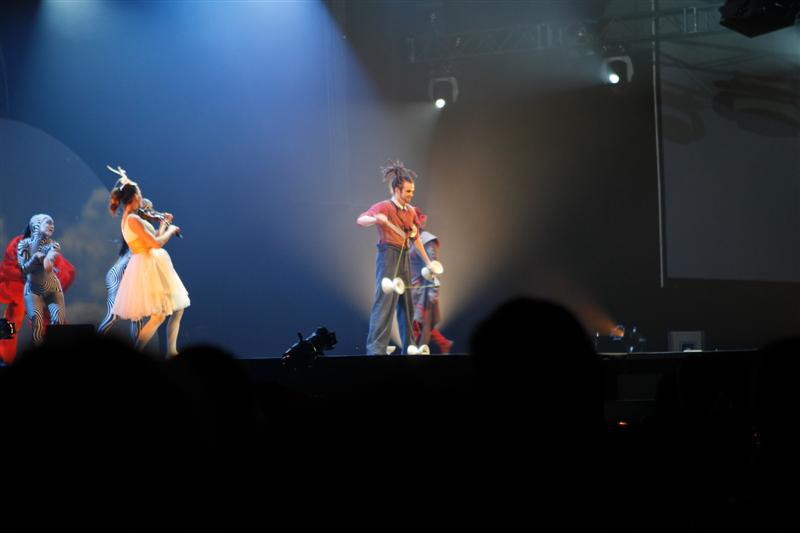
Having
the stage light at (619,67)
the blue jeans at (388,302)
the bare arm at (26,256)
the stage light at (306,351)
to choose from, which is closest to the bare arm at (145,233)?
the bare arm at (26,256)

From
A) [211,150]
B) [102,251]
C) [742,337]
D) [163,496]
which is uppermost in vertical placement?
[211,150]

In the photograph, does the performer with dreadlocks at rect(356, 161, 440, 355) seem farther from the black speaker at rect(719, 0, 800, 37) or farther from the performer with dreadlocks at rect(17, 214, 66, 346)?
the black speaker at rect(719, 0, 800, 37)

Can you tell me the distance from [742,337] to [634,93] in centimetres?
343

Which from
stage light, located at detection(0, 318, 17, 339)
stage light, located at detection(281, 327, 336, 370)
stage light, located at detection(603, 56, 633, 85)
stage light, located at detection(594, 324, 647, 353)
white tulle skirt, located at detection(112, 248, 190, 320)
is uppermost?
stage light, located at detection(603, 56, 633, 85)

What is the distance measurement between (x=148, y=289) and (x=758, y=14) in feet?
22.1

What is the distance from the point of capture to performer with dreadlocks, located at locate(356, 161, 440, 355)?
862 centimetres

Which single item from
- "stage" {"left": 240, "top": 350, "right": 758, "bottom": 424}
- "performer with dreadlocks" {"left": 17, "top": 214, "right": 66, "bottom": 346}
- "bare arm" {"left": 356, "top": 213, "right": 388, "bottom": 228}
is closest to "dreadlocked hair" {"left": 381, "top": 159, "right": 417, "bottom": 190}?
"bare arm" {"left": 356, "top": 213, "right": 388, "bottom": 228}

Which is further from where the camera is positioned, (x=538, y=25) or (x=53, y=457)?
(x=538, y=25)

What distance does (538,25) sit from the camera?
35.3 ft

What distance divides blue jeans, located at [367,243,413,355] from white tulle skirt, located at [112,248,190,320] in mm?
1964

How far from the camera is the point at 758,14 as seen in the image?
8.53 metres

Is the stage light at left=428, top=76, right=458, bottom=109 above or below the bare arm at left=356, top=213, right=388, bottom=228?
above

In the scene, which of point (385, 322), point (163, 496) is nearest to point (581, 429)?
point (163, 496)

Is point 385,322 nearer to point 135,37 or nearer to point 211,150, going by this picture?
point 211,150
